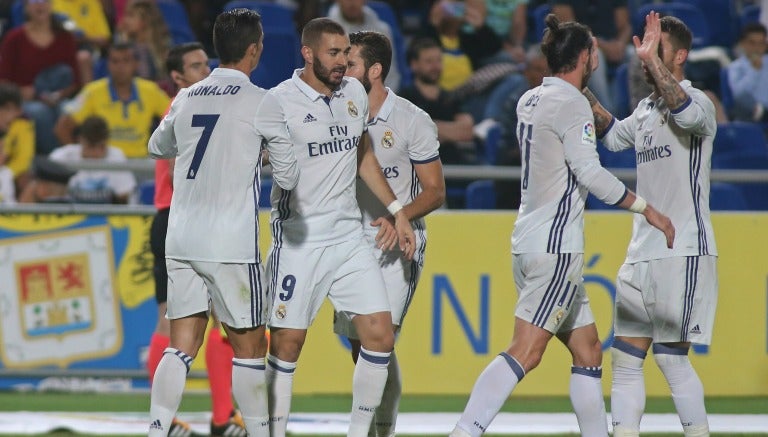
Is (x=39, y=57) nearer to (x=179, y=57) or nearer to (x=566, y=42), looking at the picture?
(x=179, y=57)

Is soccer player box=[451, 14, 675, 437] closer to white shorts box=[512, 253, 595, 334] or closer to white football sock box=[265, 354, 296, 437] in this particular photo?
white shorts box=[512, 253, 595, 334]

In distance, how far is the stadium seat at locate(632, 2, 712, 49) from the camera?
44.3 ft

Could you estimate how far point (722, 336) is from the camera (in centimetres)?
980

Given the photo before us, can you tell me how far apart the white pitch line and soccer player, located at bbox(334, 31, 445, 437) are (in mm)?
1287

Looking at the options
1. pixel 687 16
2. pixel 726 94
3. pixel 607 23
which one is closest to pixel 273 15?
pixel 607 23

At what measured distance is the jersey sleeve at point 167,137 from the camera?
20.3ft

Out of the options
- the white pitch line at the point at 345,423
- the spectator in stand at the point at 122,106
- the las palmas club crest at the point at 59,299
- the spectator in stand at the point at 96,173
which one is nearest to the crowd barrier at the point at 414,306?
the las palmas club crest at the point at 59,299

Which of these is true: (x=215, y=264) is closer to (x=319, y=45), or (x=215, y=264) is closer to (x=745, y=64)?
(x=319, y=45)

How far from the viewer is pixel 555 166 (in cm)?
631

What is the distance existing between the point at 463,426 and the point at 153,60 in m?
7.20

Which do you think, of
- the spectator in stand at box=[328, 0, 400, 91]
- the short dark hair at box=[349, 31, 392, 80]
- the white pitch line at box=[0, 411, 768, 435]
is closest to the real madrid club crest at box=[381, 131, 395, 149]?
the short dark hair at box=[349, 31, 392, 80]

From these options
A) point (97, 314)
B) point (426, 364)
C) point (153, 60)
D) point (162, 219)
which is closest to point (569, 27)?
point (162, 219)

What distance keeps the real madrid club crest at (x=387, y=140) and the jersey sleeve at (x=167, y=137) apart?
115cm

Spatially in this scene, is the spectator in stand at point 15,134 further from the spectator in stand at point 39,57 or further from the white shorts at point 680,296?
the white shorts at point 680,296
